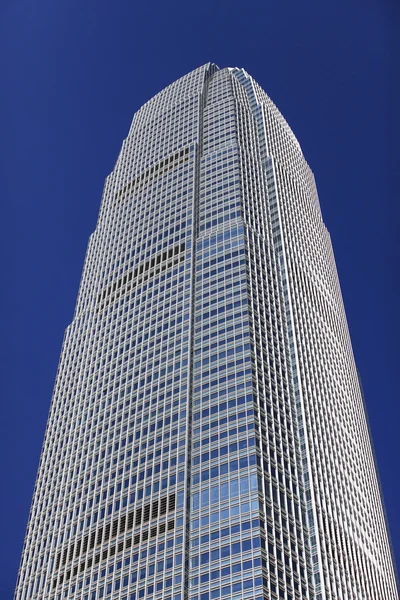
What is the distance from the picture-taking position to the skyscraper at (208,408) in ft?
364

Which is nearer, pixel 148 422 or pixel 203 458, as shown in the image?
pixel 203 458

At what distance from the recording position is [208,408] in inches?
4904

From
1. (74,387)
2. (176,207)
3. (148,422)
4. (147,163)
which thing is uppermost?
(147,163)

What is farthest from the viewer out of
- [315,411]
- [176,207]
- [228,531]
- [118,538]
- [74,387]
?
[176,207]

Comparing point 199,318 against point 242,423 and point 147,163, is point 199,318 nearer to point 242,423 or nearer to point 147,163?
point 242,423

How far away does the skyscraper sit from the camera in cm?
11081

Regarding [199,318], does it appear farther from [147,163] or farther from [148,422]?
[147,163]

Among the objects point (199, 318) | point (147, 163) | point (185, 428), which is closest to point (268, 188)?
point (147, 163)

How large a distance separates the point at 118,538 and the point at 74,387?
134 ft

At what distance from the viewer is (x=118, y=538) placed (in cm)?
11819

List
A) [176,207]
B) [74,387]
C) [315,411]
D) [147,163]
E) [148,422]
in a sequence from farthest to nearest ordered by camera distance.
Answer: [147,163]
[176,207]
[74,387]
[315,411]
[148,422]

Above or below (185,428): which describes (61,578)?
below

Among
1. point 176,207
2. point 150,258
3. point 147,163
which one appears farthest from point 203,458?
point 147,163

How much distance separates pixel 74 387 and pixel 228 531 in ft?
181
